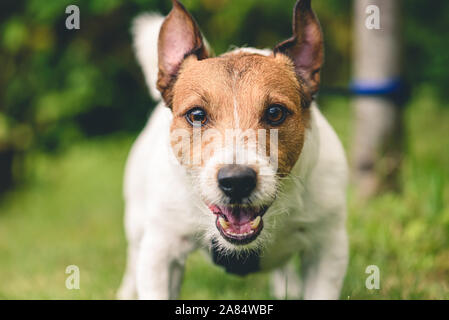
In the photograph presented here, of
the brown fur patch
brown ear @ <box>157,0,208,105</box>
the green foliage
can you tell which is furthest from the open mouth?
the green foliage

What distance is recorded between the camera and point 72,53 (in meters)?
9.16

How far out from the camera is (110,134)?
10.9 meters

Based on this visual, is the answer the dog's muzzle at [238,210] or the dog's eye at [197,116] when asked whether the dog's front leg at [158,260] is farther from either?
the dog's eye at [197,116]

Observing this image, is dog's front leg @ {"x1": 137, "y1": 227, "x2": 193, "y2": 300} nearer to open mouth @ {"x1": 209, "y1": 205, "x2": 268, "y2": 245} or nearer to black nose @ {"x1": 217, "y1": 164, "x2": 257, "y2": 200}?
open mouth @ {"x1": 209, "y1": 205, "x2": 268, "y2": 245}

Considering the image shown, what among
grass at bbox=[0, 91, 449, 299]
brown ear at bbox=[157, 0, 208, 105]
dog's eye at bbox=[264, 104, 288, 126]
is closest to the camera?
dog's eye at bbox=[264, 104, 288, 126]

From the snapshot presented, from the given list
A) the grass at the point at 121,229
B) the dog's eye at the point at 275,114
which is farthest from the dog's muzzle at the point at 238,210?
the grass at the point at 121,229

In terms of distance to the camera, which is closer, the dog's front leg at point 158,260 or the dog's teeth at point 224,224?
the dog's teeth at point 224,224

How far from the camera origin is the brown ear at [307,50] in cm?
338

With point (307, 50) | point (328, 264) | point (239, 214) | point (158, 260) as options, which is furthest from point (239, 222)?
point (307, 50)

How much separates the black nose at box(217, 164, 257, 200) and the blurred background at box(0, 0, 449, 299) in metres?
1.82

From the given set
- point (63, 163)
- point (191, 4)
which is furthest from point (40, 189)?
point (191, 4)

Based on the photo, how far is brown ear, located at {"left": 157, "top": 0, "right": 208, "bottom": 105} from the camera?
3.51 meters

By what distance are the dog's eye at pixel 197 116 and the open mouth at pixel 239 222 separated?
466 millimetres
